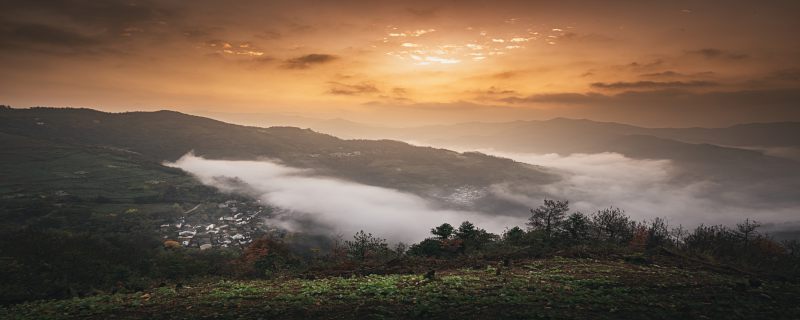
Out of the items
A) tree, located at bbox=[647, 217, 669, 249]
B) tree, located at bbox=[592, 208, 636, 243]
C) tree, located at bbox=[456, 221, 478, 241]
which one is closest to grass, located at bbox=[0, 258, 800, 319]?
tree, located at bbox=[647, 217, 669, 249]

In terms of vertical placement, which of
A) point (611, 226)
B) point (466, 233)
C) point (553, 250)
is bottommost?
point (466, 233)

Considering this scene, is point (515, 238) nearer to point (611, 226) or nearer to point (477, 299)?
point (611, 226)

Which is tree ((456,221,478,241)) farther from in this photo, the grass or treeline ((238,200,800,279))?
the grass

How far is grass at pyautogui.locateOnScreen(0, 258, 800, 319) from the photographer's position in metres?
15.1

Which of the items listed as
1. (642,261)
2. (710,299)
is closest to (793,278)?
(642,261)

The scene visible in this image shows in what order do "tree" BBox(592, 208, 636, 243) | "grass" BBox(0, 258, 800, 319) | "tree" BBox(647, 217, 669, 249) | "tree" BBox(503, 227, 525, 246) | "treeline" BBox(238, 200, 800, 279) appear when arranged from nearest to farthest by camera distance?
1. "grass" BBox(0, 258, 800, 319)
2. "treeline" BBox(238, 200, 800, 279)
3. "tree" BBox(647, 217, 669, 249)
4. "tree" BBox(503, 227, 525, 246)
5. "tree" BBox(592, 208, 636, 243)

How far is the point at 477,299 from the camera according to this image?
17.0 metres

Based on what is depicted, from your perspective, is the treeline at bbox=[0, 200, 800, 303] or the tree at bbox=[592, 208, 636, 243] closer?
the treeline at bbox=[0, 200, 800, 303]

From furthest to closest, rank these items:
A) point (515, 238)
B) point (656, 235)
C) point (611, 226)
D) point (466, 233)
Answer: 1. point (656, 235)
2. point (611, 226)
3. point (466, 233)
4. point (515, 238)

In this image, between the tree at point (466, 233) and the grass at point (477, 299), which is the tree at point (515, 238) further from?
the grass at point (477, 299)

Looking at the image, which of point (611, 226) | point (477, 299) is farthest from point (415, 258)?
point (611, 226)

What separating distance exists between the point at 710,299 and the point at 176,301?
984 inches

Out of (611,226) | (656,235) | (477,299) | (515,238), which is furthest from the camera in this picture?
(656,235)

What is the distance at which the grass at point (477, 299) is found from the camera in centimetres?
1511
